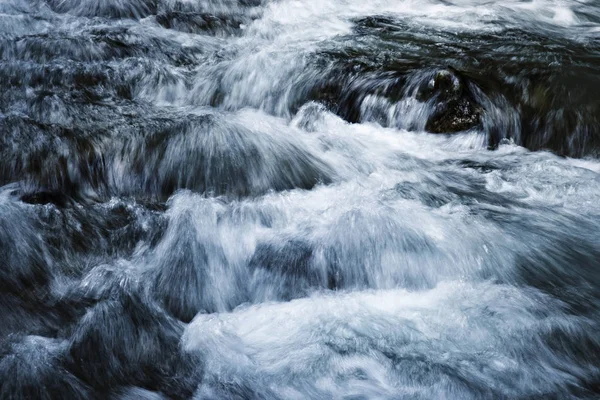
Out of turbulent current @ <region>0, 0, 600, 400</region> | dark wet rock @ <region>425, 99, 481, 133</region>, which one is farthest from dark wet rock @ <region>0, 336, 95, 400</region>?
dark wet rock @ <region>425, 99, 481, 133</region>

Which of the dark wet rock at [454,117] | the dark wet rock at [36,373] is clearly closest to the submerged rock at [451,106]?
the dark wet rock at [454,117]

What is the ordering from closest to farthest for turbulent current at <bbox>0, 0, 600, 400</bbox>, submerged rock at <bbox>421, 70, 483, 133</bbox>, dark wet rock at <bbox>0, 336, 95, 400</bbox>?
dark wet rock at <bbox>0, 336, 95, 400</bbox>, turbulent current at <bbox>0, 0, 600, 400</bbox>, submerged rock at <bbox>421, 70, 483, 133</bbox>

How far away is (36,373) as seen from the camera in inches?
127

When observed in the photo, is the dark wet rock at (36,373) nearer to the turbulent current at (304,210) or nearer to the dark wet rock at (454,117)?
the turbulent current at (304,210)

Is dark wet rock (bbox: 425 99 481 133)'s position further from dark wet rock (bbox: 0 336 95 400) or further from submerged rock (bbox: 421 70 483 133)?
dark wet rock (bbox: 0 336 95 400)

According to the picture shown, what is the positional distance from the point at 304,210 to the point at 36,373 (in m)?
2.23

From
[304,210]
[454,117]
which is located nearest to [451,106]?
[454,117]

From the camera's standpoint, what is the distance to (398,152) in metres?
5.64

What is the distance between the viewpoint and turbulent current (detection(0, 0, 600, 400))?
3512mm

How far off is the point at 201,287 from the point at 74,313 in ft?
2.58

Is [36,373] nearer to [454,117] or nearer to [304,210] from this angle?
[304,210]

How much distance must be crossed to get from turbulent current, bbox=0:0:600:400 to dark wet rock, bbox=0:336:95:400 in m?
0.01

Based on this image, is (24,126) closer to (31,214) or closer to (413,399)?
(31,214)

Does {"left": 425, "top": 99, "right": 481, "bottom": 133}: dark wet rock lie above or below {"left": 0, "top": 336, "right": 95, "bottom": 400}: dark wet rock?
above
